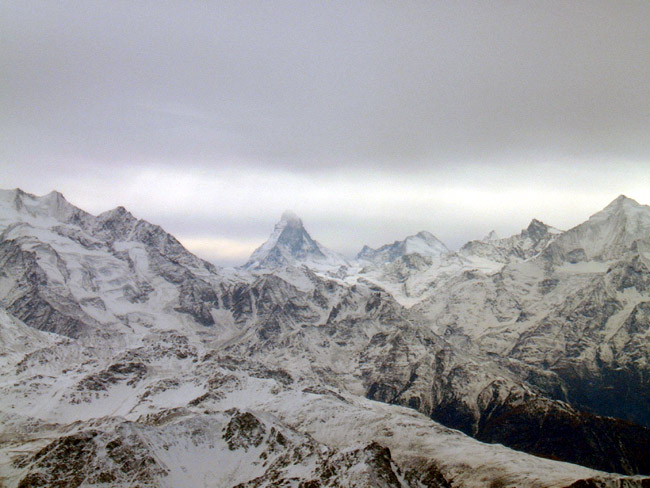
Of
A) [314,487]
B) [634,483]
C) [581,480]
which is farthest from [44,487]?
[634,483]

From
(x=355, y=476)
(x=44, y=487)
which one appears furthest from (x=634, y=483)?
(x=44, y=487)

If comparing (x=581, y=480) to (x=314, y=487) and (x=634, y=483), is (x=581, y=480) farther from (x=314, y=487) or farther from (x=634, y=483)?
(x=314, y=487)

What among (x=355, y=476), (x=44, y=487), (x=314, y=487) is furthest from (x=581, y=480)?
(x=44, y=487)

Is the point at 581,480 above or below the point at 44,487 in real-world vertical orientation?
above

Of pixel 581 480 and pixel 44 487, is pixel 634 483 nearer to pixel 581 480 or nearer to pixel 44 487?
pixel 581 480

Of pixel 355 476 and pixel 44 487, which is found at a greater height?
pixel 355 476

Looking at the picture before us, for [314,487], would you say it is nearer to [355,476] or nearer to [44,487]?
[355,476]

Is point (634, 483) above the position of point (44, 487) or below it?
above
